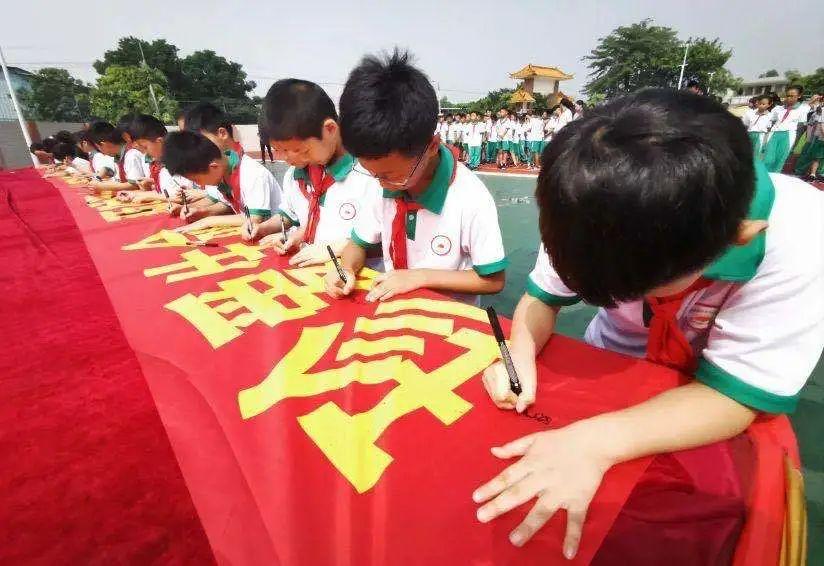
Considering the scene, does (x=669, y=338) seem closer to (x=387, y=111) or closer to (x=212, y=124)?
(x=387, y=111)

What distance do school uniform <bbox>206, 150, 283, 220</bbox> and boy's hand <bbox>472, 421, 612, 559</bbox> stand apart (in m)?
1.94

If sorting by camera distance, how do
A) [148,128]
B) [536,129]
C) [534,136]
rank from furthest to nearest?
[534,136], [536,129], [148,128]

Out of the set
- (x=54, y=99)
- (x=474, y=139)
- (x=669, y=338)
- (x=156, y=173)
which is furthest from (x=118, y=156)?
(x=54, y=99)

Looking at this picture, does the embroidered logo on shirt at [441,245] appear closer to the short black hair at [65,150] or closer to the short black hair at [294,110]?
the short black hair at [294,110]

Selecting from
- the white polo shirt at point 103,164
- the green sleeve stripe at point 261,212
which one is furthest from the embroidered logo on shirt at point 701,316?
the white polo shirt at point 103,164

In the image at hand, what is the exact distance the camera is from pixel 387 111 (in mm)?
1046

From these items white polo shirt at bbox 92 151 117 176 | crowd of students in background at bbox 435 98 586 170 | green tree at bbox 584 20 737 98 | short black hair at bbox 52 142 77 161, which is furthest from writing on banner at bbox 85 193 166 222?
green tree at bbox 584 20 737 98

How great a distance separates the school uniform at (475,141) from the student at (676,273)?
34.1 ft

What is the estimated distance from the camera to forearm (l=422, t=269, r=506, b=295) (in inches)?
47.3

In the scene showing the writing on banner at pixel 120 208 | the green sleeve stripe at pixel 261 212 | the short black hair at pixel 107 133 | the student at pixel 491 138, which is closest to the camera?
the green sleeve stripe at pixel 261 212

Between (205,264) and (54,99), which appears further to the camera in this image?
(54,99)

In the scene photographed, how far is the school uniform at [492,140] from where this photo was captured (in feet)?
35.7

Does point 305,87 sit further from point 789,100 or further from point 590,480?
point 789,100

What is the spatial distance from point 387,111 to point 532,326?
647mm
